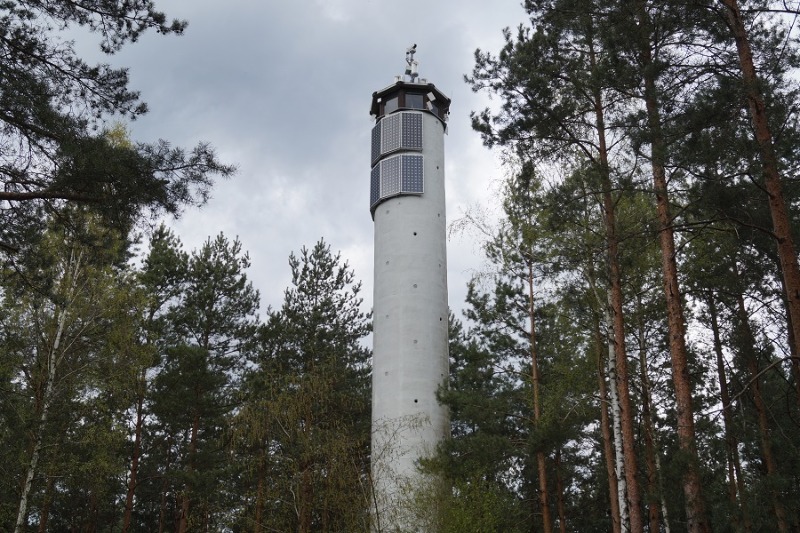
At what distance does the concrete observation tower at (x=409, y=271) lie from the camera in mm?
19703

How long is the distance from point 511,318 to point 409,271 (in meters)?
4.33

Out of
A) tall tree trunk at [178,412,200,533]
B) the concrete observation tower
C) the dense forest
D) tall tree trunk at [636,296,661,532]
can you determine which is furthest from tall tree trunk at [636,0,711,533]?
tall tree trunk at [178,412,200,533]

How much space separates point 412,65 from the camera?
2542 centimetres

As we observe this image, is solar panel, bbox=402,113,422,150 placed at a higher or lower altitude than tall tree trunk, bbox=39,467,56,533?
higher

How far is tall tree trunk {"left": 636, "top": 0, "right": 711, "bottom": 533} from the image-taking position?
817 centimetres

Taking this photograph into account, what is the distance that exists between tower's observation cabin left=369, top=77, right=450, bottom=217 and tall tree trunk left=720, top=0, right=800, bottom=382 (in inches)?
572

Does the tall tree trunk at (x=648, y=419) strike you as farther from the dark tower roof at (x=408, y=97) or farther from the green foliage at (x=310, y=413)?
the dark tower roof at (x=408, y=97)

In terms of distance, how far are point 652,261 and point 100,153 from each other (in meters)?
10.6

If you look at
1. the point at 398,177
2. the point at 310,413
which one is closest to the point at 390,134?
the point at 398,177

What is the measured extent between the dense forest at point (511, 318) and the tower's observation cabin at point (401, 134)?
3.34 metres

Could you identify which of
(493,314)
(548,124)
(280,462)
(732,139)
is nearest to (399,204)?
(493,314)

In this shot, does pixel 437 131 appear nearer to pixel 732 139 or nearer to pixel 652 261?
pixel 652 261

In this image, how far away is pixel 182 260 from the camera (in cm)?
2264

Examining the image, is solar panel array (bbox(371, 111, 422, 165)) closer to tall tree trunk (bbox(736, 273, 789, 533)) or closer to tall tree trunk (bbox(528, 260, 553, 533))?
tall tree trunk (bbox(528, 260, 553, 533))
